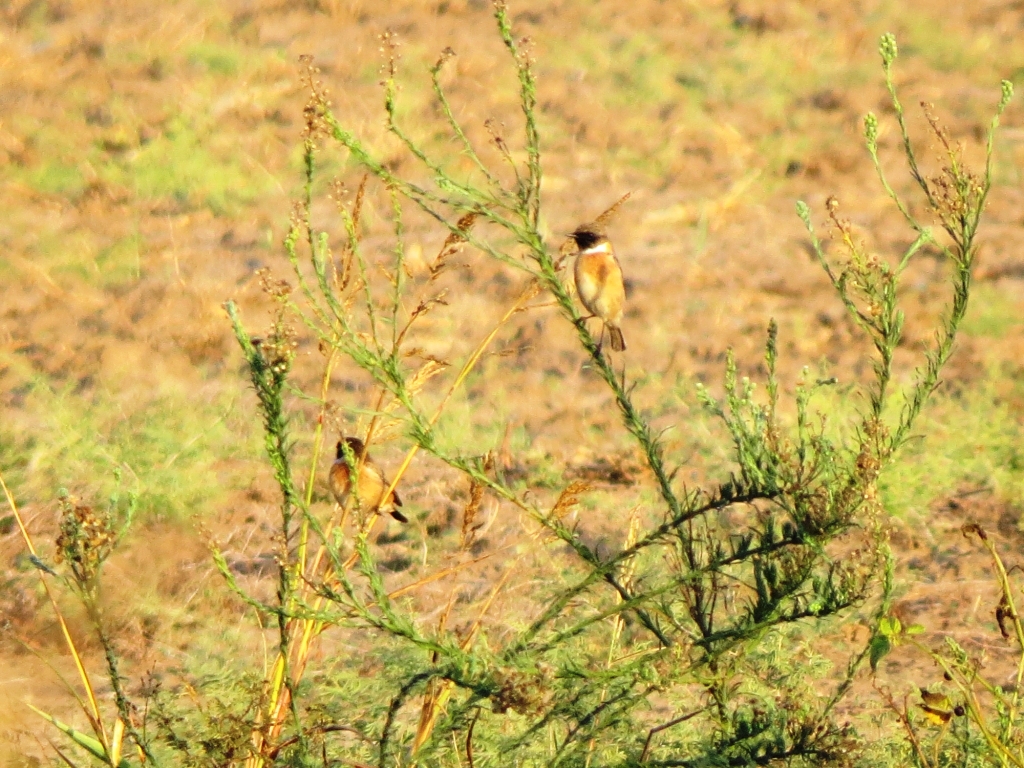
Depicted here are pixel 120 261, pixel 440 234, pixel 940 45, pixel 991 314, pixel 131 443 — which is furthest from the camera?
A: pixel 940 45

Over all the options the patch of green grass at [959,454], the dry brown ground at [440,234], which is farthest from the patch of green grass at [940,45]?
the patch of green grass at [959,454]

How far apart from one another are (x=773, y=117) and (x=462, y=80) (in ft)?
6.55

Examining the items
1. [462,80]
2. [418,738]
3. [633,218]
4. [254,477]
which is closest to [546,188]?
[633,218]

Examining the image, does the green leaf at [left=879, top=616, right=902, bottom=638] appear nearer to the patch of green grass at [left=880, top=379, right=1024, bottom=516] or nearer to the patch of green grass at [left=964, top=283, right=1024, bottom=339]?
the patch of green grass at [left=880, top=379, right=1024, bottom=516]

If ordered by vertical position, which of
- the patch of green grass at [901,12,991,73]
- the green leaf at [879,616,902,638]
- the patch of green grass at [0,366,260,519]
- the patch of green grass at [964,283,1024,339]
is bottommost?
the green leaf at [879,616,902,638]

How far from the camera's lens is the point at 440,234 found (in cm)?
758

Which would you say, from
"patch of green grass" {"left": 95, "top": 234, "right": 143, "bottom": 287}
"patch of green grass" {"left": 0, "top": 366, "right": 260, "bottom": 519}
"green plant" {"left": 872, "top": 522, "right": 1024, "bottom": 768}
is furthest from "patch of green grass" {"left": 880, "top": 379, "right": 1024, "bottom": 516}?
"patch of green grass" {"left": 95, "top": 234, "right": 143, "bottom": 287}

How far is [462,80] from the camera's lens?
9031mm

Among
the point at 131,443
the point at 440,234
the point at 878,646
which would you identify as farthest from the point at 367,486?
the point at 440,234

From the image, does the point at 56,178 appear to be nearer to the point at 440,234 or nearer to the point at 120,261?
the point at 120,261

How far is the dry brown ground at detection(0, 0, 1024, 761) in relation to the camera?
5.18 m

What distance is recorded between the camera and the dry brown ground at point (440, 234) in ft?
17.0

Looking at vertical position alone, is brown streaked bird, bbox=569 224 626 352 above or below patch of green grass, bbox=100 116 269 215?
below

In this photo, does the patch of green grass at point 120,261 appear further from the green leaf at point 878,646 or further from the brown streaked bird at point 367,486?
the green leaf at point 878,646
